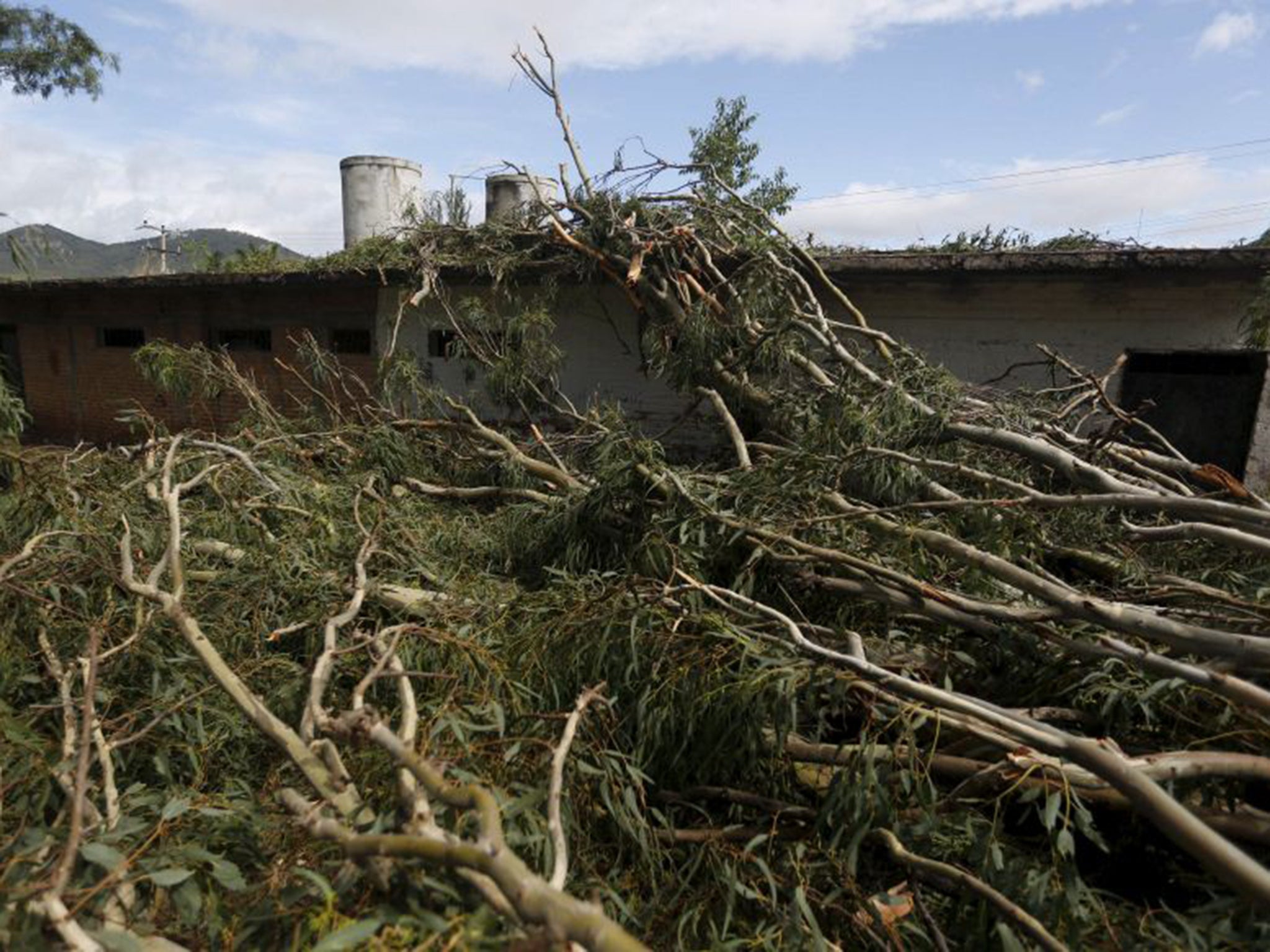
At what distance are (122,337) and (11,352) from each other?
3177 mm

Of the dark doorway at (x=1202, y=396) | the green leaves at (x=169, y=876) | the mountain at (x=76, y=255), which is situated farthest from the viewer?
the dark doorway at (x=1202, y=396)

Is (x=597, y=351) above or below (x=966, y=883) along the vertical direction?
above

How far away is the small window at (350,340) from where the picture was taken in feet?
28.1

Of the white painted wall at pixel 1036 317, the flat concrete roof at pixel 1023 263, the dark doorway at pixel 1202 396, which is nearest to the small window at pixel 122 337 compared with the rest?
the flat concrete roof at pixel 1023 263

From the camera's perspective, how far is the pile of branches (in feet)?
5.04

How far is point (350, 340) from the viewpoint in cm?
870

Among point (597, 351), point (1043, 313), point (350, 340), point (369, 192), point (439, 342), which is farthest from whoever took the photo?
point (369, 192)

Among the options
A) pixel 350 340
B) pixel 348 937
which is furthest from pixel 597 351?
pixel 348 937

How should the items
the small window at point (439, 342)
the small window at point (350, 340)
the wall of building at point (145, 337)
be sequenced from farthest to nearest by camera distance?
the wall of building at point (145, 337) → the small window at point (350, 340) → the small window at point (439, 342)

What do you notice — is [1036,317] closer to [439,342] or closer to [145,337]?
[439,342]

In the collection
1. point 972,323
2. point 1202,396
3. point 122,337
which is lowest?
point 1202,396

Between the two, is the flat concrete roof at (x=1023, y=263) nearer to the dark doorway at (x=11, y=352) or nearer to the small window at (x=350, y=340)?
the small window at (x=350, y=340)

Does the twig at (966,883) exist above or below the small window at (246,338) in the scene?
below

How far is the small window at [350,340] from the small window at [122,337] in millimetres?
3529
